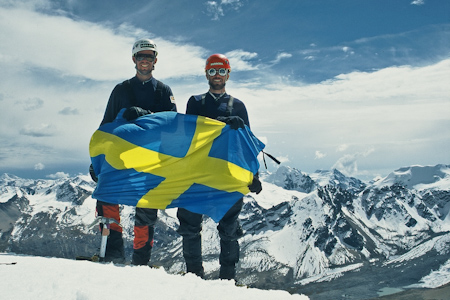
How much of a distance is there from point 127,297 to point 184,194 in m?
4.88

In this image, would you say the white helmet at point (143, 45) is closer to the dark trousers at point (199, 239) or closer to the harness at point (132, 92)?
the harness at point (132, 92)

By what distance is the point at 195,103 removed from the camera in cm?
1099

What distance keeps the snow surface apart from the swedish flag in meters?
3.12

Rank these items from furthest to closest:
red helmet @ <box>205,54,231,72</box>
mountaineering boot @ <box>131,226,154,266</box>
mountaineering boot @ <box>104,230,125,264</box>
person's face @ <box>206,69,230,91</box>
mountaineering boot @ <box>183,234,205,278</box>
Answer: person's face @ <box>206,69,230,91</box>
red helmet @ <box>205,54,231,72</box>
mountaineering boot @ <box>131,226,154,266</box>
mountaineering boot @ <box>183,234,205,278</box>
mountaineering boot @ <box>104,230,125,264</box>

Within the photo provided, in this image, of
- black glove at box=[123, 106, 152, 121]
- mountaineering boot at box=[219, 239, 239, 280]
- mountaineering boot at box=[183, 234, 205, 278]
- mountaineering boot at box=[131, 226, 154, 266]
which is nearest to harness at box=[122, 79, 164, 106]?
black glove at box=[123, 106, 152, 121]

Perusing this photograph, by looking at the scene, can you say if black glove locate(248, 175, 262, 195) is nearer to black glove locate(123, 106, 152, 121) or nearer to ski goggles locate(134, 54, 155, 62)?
black glove locate(123, 106, 152, 121)

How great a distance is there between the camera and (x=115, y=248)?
9.93 m

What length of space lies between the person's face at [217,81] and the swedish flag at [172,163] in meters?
1.04

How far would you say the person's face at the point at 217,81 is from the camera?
10.8 meters

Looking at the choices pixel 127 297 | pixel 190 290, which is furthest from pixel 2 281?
pixel 190 290

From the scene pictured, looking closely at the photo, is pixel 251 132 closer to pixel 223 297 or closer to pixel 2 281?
pixel 223 297

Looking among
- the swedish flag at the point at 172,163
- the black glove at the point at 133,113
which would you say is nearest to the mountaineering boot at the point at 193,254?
the swedish flag at the point at 172,163

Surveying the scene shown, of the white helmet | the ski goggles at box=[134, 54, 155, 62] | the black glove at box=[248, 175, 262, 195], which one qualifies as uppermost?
the white helmet

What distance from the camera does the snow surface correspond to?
5426 mm
